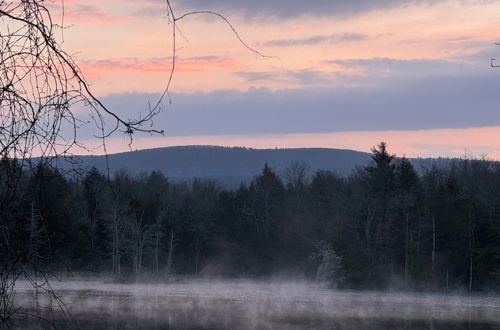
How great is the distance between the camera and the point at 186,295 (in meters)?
36.0

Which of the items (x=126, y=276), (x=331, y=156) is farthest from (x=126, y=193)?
(x=331, y=156)

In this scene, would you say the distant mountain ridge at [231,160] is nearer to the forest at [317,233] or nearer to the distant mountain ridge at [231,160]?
the distant mountain ridge at [231,160]

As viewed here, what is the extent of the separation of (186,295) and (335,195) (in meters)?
18.7

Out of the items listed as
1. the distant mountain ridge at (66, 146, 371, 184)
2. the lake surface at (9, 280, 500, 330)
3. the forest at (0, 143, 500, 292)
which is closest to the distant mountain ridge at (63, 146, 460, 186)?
the distant mountain ridge at (66, 146, 371, 184)

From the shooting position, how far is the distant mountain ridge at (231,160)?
160750 mm

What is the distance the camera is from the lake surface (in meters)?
23.6

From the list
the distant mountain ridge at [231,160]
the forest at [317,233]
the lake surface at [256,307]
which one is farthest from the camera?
the distant mountain ridge at [231,160]

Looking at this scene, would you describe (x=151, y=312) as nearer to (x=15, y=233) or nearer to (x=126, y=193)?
(x=126, y=193)

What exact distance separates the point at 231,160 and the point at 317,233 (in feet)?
433

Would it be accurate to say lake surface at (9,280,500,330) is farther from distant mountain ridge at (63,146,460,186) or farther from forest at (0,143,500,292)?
distant mountain ridge at (63,146,460,186)

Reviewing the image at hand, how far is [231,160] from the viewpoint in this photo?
595 ft

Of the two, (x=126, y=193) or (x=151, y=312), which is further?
(x=126, y=193)

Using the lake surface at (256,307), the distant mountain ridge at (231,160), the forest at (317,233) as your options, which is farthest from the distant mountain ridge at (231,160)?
the lake surface at (256,307)

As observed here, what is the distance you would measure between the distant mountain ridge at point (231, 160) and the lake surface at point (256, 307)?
11221 cm
